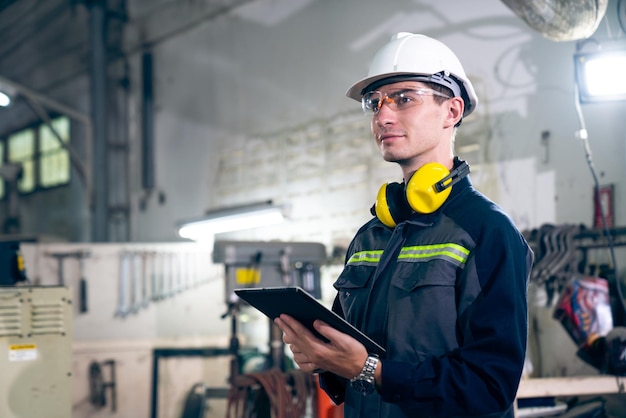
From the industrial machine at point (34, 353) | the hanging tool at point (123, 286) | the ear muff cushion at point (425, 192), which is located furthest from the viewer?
the hanging tool at point (123, 286)

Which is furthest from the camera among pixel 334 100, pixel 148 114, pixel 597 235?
pixel 148 114

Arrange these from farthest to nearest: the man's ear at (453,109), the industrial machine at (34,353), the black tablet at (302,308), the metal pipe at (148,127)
→ the metal pipe at (148,127) → the industrial machine at (34,353) → the man's ear at (453,109) → the black tablet at (302,308)

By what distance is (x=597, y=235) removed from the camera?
10.0ft

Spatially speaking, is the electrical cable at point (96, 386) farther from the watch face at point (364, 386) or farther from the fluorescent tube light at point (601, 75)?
the watch face at point (364, 386)

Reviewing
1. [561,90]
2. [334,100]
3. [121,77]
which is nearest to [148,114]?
[121,77]

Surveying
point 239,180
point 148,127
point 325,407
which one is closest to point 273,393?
point 325,407

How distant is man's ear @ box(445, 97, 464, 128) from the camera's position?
1.54m

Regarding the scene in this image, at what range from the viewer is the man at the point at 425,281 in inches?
49.3

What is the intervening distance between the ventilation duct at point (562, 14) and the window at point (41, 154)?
522cm

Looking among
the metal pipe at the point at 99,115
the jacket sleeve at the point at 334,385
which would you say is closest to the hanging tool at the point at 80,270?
the metal pipe at the point at 99,115

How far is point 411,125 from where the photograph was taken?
149cm

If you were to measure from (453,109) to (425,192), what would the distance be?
0.25 meters

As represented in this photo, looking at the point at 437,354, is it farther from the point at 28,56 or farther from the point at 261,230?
the point at 28,56

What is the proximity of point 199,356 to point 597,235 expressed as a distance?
2.77 metres
